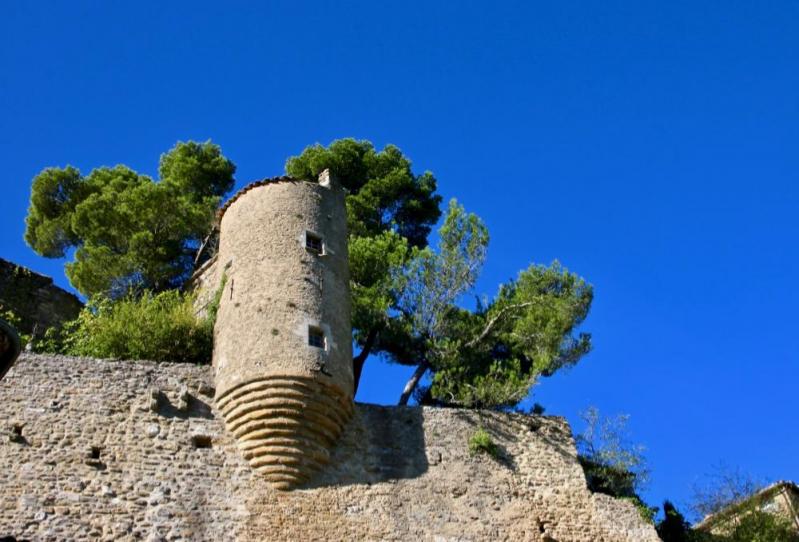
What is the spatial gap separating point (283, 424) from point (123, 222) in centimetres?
887

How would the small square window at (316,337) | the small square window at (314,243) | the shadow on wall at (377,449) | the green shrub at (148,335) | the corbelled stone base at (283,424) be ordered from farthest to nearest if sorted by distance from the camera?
the small square window at (314,243), the green shrub at (148,335), the small square window at (316,337), the shadow on wall at (377,449), the corbelled stone base at (283,424)

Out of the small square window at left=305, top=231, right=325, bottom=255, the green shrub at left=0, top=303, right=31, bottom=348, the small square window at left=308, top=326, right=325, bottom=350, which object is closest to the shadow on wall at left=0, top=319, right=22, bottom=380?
the small square window at left=308, top=326, right=325, bottom=350

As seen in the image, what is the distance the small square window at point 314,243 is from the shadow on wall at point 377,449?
2.67m

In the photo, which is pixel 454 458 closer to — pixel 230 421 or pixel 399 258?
pixel 230 421

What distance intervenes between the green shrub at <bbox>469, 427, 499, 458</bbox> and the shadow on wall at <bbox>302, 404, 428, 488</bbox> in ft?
2.52

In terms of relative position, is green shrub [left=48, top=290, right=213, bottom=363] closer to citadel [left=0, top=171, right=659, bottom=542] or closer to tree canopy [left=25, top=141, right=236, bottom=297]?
citadel [left=0, top=171, right=659, bottom=542]

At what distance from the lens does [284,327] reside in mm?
13773

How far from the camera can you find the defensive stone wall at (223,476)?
38.6ft

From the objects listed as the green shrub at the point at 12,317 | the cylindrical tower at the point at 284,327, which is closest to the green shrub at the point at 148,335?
the cylindrical tower at the point at 284,327

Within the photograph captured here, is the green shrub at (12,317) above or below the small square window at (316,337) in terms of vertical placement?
above

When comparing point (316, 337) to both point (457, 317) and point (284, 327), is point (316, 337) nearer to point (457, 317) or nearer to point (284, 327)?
point (284, 327)

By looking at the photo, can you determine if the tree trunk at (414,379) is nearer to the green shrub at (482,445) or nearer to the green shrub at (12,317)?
the green shrub at (482,445)

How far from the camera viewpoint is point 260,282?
1445 cm

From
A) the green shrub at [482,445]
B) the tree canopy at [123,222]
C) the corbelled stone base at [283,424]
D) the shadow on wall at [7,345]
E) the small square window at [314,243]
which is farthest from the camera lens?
the tree canopy at [123,222]
